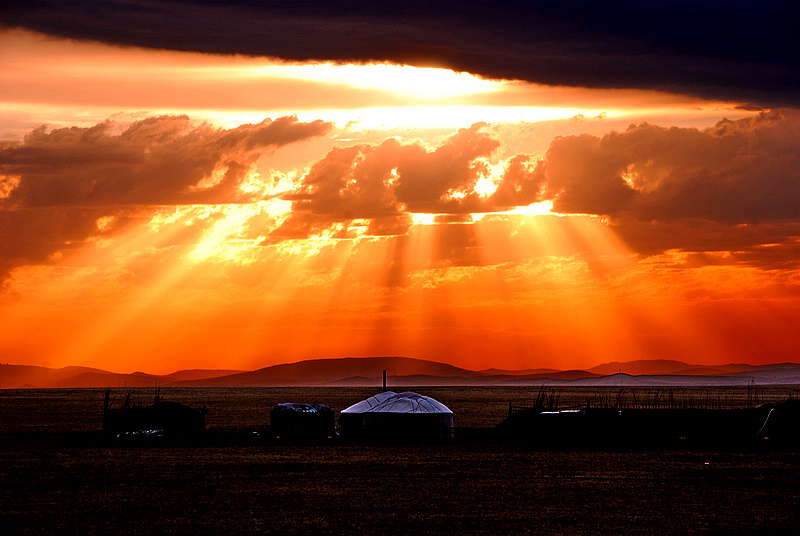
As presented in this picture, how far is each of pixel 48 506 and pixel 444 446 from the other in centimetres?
2279

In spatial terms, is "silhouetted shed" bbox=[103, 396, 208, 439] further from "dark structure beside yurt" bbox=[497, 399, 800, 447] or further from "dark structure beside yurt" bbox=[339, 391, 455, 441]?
"dark structure beside yurt" bbox=[497, 399, 800, 447]

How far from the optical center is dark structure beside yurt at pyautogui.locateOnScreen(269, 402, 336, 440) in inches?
2002

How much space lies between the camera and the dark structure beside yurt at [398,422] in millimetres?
49875

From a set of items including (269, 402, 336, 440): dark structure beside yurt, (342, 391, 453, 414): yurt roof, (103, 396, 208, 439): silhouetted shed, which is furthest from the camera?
(269, 402, 336, 440): dark structure beside yurt

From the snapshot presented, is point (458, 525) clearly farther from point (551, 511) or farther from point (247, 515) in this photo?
point (247, 515)

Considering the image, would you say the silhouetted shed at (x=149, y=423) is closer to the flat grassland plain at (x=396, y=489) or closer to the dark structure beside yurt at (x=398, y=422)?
the flat grassland plain at (x=396, y=489)

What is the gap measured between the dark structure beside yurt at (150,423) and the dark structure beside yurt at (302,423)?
4.21 metres

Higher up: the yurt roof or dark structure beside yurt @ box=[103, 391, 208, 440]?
the yurt roof

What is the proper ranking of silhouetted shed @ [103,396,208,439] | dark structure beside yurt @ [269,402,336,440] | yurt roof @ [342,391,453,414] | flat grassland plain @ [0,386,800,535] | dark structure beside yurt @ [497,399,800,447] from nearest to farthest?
flat grassland plain @ [0,386,800,535], dark structure beside yurt @ [497,399,800,447], silhouetted shed @ [103,396,208,439], yurt roof @ [342,391,453,414], dark structure beside yurt @ [269,402,336,440]

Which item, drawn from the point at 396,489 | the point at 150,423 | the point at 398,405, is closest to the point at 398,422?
the point at 398,405

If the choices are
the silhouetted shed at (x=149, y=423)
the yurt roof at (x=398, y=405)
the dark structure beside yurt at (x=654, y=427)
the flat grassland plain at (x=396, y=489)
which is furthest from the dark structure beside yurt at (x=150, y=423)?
the dark structure beside yurt at (x=654, y=427)

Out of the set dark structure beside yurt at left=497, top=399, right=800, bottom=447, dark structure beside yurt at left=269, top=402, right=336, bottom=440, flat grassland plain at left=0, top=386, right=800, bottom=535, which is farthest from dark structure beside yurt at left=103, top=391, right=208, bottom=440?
dark structure beside yurt at left=497, top=399, right=800, bottom=447

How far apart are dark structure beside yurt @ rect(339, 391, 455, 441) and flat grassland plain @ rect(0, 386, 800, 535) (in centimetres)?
344

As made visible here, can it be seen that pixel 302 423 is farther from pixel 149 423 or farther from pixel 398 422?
pixel 149 423
